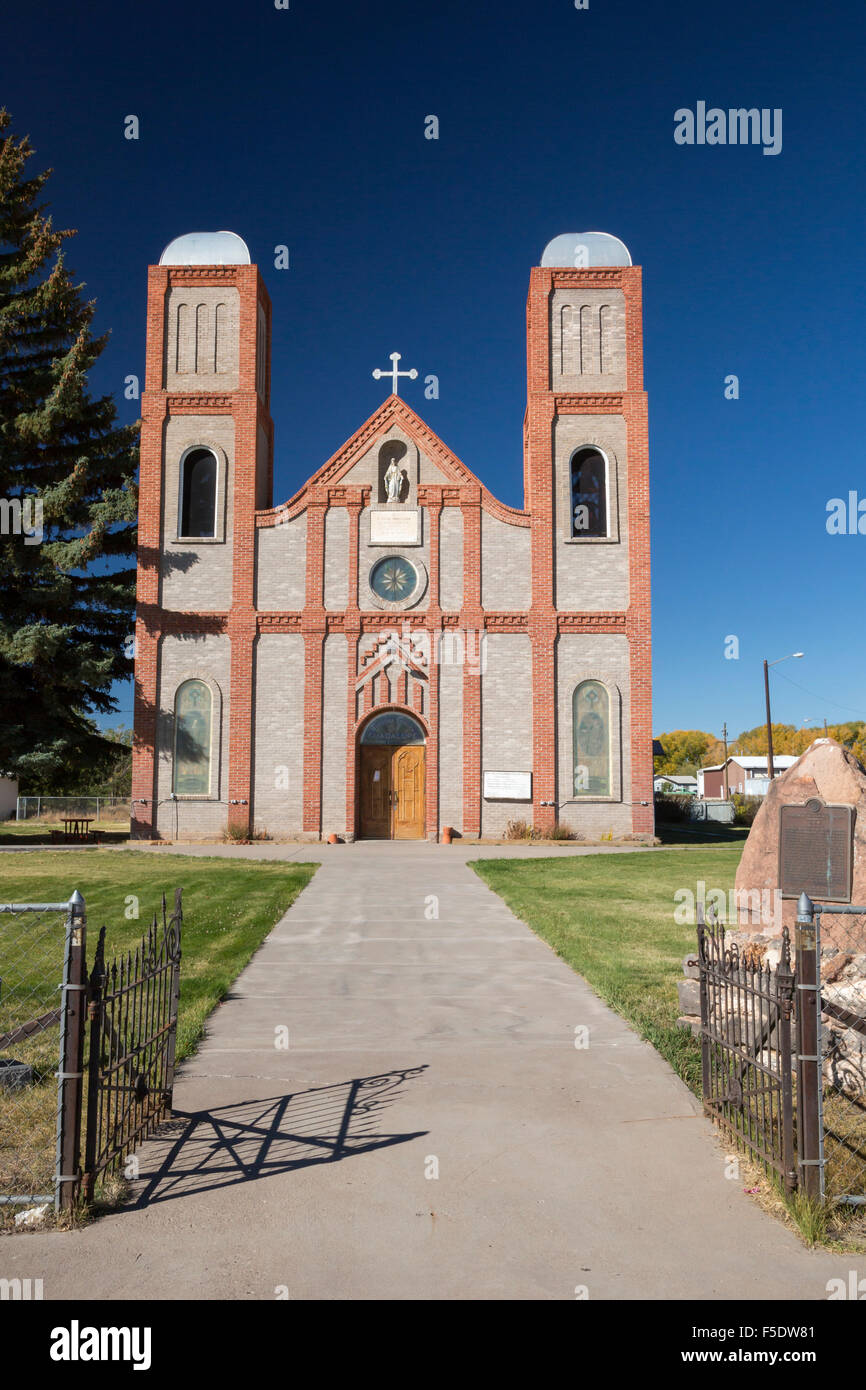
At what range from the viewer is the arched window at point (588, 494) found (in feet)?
84.7

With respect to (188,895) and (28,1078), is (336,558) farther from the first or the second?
(28,1078)

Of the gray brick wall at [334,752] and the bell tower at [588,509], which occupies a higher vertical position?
the bell tower at [588,509]

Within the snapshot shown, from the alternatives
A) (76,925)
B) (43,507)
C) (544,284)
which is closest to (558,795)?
(544,284)

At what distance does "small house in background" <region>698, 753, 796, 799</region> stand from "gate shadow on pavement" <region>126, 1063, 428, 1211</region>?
7643cm

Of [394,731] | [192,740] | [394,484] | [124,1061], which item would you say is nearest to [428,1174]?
[124,1061]

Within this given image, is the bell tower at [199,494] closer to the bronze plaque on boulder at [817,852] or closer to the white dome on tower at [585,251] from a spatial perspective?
the white dome on tower at [585,251]

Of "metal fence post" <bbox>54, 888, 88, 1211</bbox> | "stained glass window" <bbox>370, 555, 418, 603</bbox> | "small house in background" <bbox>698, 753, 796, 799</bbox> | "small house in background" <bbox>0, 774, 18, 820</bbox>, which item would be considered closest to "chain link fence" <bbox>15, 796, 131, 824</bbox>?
"small house in background" <bbox>0, 774, 18, 820</bbox>

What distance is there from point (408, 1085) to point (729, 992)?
207 cm

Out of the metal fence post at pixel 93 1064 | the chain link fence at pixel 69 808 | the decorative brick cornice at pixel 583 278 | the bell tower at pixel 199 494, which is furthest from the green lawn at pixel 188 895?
the chain link fence at pixel 69 808

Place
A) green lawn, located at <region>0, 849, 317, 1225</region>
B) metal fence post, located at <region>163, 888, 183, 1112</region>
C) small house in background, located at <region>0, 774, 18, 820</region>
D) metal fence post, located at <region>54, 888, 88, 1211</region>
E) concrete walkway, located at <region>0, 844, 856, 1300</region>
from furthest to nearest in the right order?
small house in background, located at <region>0, 774, 18, 820</region>, metal fence post, located at <region>163, 888, 183, 1112</region>, green lawn, located at <region>0, 849, 317, 1225</region>, metal fence post, located at <region>54, 888, 88, 1211</region>, concrete walkway, located at <region>0, 844, 856, 1300</region>

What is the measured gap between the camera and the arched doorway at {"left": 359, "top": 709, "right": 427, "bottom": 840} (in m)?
25.3

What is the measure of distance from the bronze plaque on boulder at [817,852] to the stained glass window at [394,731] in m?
18.3

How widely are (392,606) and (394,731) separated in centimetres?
351

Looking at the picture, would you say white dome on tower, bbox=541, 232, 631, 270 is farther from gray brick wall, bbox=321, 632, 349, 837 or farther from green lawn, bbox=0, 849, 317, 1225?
green lawn, bbox=0, 849, 317, 1225
